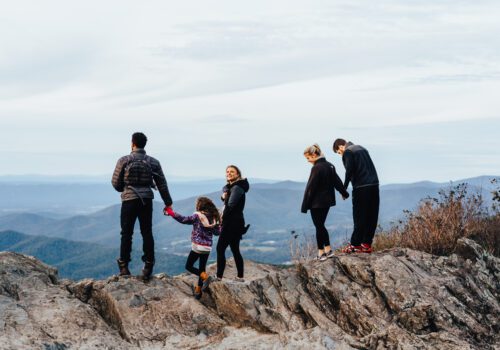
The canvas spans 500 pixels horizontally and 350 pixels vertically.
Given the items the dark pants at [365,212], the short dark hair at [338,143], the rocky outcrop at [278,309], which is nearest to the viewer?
the rocky outcrop at [278,309]

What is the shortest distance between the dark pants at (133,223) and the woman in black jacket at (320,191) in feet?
10.9

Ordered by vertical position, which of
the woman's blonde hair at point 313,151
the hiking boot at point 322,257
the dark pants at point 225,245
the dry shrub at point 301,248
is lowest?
the dry shrub at point 301,248

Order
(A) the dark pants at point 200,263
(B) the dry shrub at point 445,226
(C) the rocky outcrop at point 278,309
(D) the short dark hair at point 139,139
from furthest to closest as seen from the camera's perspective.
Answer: (B) the dry shrub at point 445,226, (D) the short dark hair at point 139,139, (A) the dark pants at point 200,263, (C) the rocky outcrop at point 278,309

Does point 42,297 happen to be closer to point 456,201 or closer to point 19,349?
point 19,349

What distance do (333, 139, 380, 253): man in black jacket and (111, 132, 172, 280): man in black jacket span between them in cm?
398

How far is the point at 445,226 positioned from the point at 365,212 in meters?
3.19

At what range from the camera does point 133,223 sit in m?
11.4

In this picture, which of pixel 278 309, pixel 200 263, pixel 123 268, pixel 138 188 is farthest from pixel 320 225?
pixel 123 268

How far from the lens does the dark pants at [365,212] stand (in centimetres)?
1186

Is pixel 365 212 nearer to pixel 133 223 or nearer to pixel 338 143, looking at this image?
pixel 338 143

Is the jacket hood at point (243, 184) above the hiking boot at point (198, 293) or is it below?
above

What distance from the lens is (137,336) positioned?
9914 mm

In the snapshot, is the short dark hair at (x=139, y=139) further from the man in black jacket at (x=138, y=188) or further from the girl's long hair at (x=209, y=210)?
the girl's long hair at (x=209, y=210)

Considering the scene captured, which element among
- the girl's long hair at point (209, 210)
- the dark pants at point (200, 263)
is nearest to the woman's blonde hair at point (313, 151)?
the girl's long hair at point (209, 210)
